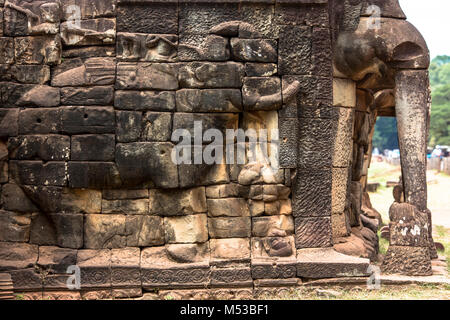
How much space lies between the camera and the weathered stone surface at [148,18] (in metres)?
7.80

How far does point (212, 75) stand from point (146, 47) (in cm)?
92

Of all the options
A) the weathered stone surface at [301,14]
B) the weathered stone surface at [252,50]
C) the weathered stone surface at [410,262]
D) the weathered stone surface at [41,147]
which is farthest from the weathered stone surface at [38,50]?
the weathered stone surface at [410,262]

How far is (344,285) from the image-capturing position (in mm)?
7801

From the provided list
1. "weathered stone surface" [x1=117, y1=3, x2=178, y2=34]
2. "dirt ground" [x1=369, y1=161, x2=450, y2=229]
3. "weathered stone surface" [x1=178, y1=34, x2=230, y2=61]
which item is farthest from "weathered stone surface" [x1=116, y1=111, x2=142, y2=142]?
"dirt ground" [x1=369, y1=161, x2=450, y2=229]

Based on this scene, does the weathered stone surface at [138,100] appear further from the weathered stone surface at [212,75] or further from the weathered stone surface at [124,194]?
the weathered stone surface at [124,194]

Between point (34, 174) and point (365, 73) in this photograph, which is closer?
point (34, 174)

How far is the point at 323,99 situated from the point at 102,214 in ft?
10.7

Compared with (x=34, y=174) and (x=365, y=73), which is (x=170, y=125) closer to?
(x=34, y=174)

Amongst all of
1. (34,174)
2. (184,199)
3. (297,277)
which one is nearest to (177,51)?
(184,199)

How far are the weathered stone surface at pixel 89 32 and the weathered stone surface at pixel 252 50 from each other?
157cm

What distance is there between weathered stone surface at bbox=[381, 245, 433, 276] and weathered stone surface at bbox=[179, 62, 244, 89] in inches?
123

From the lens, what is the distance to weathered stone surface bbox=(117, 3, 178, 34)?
780cm

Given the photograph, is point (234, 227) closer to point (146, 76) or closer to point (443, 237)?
point (146, 76)

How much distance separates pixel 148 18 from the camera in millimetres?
7820
